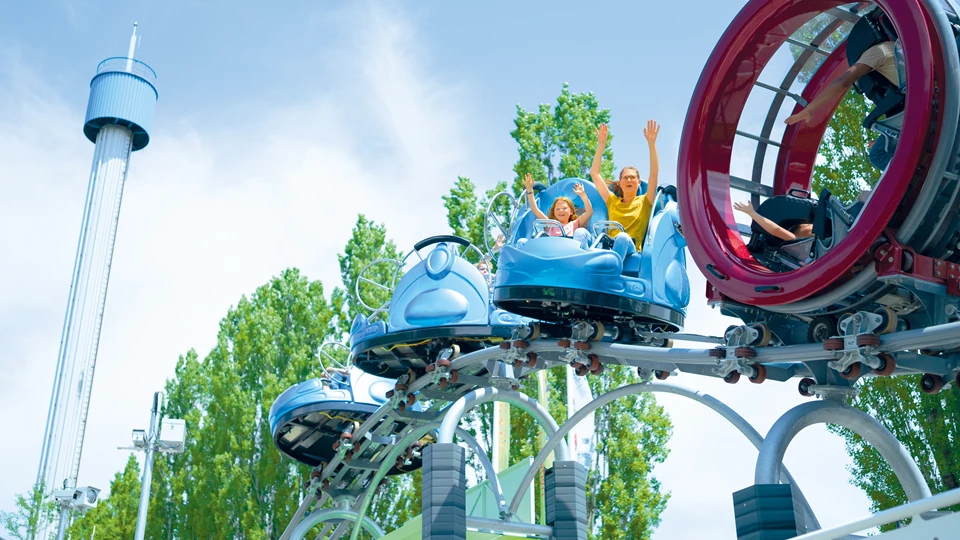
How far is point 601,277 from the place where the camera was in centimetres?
801

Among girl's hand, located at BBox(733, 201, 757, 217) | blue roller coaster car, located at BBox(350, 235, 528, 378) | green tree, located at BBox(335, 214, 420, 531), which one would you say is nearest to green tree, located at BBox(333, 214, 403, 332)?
green tree, located at BBox(335, 214, 420, 531)

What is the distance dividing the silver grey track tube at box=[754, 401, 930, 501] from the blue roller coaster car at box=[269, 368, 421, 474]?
5.83 metres

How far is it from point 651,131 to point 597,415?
8.30m

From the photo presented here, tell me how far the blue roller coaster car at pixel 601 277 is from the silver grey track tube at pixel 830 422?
197cm

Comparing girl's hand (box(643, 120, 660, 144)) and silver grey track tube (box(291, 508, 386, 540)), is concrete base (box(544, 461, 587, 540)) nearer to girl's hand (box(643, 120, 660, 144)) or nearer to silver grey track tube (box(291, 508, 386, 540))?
girl's hand (box(643, 120, 660, 144))

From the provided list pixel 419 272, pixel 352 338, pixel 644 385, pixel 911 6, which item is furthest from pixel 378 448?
pixel 911 6

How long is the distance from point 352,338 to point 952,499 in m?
7.20

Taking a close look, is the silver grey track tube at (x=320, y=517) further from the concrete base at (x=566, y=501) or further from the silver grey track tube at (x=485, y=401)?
the concrete base at (x=566, y=501)

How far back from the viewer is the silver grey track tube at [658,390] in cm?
700

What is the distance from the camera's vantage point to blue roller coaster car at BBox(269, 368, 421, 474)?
38.9 feet

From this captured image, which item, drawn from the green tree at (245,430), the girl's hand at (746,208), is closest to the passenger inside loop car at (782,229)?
the girl's hand at (746,208)

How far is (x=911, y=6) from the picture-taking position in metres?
5.82

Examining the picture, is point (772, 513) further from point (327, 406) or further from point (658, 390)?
point (327, 406)

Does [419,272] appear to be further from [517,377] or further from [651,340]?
[651,340]
